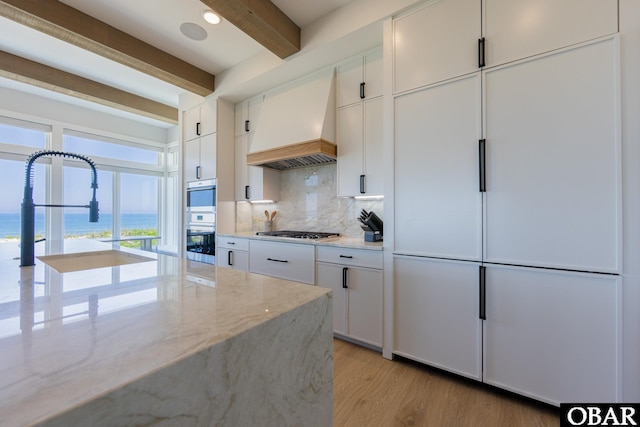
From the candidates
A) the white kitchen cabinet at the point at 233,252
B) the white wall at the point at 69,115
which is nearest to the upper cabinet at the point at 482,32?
the white kitchen cabinet at the point at 233,252

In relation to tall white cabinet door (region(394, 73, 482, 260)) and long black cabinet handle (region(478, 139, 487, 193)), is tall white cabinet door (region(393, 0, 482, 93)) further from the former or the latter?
long black cabinet handle (region(478, 139, 487, 193))

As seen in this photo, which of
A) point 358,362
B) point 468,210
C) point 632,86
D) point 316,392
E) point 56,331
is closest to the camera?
point 56,331

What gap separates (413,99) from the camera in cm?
203

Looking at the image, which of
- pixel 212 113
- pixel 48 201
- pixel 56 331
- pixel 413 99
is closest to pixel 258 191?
pixel 212 113

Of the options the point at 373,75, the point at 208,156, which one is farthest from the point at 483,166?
the point at 208,156

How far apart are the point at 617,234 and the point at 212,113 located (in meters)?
3.97

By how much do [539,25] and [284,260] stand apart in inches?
101

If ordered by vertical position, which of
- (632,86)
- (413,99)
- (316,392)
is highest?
(413,99)

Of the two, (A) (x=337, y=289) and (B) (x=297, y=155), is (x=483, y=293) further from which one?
(B) (x=297, y=155)

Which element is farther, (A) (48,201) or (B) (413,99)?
(A) (48,201)

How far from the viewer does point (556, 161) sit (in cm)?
155

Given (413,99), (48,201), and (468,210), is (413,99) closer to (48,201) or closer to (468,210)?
(468,210)

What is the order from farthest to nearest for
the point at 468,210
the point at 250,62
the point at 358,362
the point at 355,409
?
the point at 250,62 → the point at 358,362 → the point at 468,210 → the point at 355,409

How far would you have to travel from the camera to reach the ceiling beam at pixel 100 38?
85.0 inches
